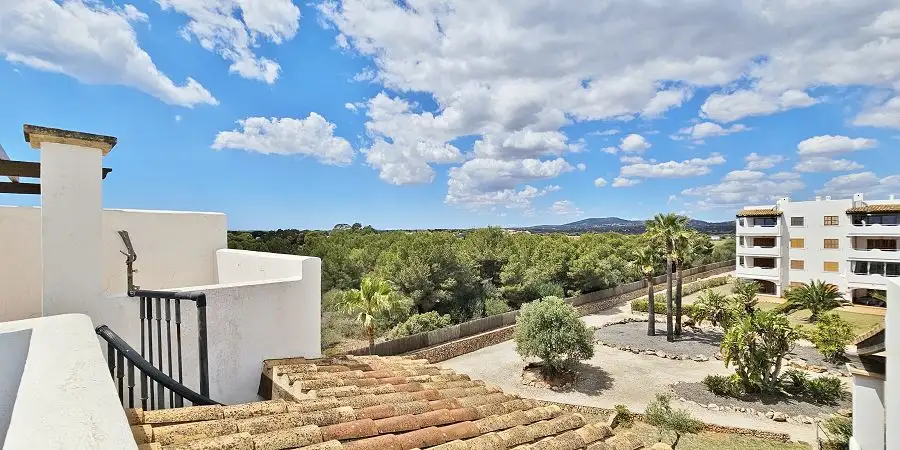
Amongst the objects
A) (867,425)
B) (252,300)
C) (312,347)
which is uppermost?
(252,300)

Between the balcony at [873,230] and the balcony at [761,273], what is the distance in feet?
19.2

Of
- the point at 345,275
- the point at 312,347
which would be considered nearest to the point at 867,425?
the point at 312,347

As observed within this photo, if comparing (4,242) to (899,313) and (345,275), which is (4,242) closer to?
(899,313)

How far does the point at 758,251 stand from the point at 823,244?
4527 millimetres

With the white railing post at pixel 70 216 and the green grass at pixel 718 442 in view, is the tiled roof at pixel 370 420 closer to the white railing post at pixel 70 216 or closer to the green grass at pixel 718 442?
the white railing post at pixel 70 216

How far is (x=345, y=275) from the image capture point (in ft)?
95.6

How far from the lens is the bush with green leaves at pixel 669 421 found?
1363cm

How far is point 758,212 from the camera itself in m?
40.2

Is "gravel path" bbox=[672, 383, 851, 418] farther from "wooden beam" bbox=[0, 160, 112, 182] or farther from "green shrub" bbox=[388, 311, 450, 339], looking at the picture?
"wooden beam" bbox=[0, 160, 112, 182]

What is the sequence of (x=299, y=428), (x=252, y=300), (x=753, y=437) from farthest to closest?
1. (x=753, y=437)
2. (x=252, y=300)
3. (x=299, y=428)

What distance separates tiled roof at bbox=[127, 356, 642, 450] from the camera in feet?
9.93

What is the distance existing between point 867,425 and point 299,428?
13.1m

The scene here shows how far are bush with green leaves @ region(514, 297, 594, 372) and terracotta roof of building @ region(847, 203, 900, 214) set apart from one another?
30.1m

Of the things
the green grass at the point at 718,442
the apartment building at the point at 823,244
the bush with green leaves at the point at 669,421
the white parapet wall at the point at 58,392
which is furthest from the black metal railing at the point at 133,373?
the apartment building at the point at 823,244
